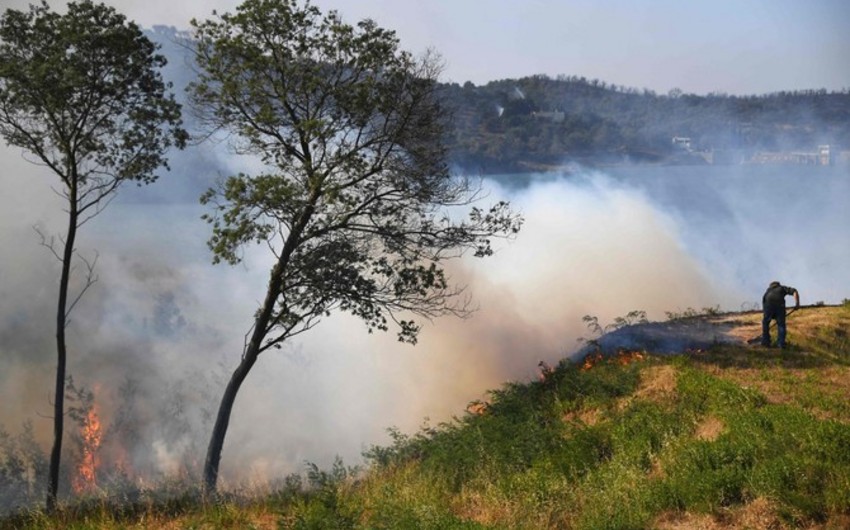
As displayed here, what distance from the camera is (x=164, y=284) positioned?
6019 centimetres

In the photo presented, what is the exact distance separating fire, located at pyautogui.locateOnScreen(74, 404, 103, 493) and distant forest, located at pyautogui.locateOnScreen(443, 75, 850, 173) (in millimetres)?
67337

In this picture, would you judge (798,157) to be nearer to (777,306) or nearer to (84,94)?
(777,306)

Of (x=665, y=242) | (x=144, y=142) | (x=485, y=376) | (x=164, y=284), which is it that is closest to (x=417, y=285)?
(x=144, y=142)

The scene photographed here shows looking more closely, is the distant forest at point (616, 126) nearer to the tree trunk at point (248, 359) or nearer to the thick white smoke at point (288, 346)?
the thick white smoke at point (288, 346)

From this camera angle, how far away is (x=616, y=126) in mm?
154625

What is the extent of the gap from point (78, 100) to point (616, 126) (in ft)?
476

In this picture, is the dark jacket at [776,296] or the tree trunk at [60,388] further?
the dark jacket at [776,296]

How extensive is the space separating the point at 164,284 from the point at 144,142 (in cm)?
4215

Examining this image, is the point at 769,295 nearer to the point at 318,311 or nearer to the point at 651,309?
the point at 318,311

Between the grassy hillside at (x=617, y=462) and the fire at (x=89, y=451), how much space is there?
17.2 metres

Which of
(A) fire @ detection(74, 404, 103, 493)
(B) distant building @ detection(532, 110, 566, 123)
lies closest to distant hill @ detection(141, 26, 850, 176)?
(B) distant building @ detection(532, 110, 566, 123)

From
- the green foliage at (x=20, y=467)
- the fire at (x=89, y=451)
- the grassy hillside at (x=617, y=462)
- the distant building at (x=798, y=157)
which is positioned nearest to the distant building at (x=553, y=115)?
the distant building at (x=798, y=157)

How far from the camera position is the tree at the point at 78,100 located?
18406mm

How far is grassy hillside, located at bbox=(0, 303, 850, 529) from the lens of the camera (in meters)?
11.7
